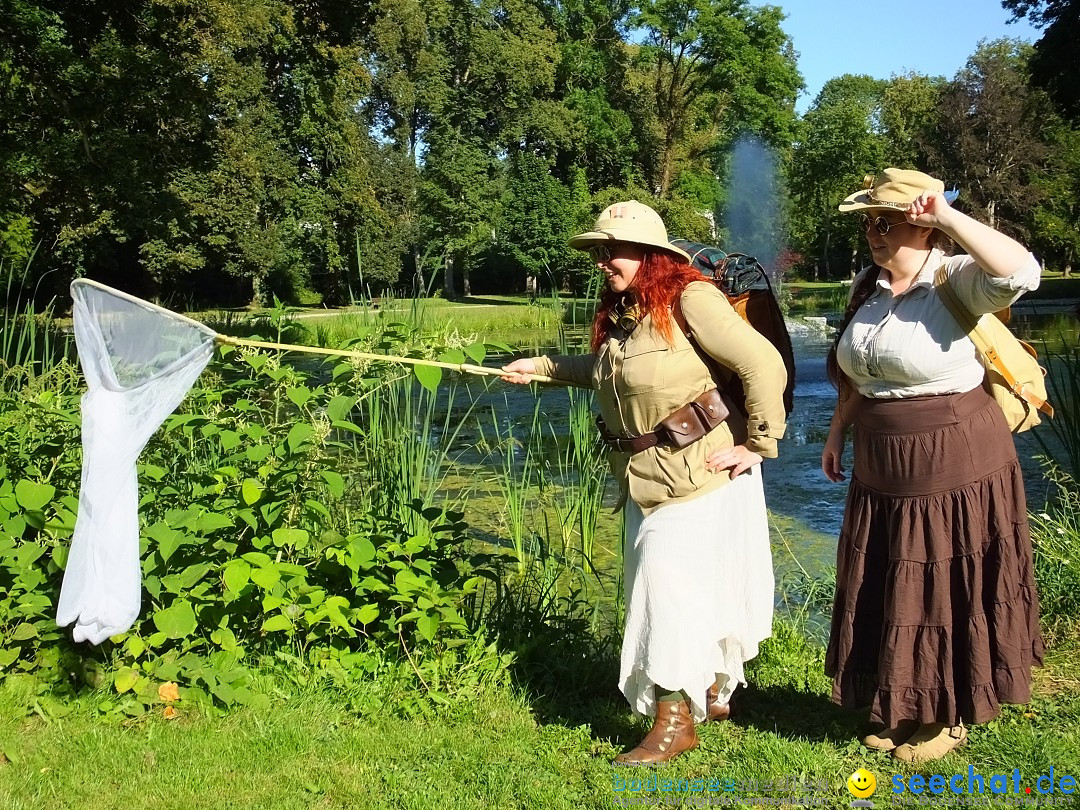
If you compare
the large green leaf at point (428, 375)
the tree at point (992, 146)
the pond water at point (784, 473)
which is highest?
the tree at point (992, 146)

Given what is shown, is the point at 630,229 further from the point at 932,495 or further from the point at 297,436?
the point at 297,436

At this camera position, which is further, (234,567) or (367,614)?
(367,614)

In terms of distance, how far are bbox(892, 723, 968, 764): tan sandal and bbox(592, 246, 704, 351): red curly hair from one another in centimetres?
140

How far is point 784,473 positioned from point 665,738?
18.8 feet

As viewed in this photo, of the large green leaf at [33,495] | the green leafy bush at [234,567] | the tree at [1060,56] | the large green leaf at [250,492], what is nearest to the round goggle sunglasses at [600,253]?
the green leafy bush at [234,567]

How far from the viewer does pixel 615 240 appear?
2.79 meters

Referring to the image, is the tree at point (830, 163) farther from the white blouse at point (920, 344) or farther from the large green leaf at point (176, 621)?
the large green leaf at point (176, 621)

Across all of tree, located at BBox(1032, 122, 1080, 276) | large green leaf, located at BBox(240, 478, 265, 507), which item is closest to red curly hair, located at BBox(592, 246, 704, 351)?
large green leaf, located at BBox(240, 478, 265, 507)

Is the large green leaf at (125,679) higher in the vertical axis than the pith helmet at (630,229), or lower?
lower

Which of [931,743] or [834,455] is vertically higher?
[834,455]

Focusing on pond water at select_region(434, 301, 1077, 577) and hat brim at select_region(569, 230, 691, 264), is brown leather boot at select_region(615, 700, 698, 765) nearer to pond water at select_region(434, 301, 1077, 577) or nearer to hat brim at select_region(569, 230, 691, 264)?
hat brim at select_region(569, 230, 691, 264)

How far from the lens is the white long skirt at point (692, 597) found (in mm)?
2738

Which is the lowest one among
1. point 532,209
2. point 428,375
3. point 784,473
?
point 784,473

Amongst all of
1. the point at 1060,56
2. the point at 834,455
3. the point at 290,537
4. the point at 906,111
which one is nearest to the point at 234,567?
the point at 290,537
